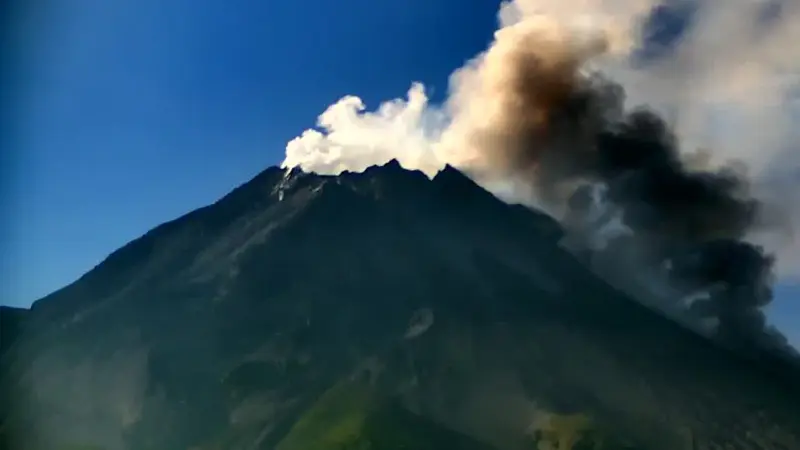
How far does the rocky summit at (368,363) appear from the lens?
136 meters

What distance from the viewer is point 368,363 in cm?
15900

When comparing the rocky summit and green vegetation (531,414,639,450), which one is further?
the rocky summit

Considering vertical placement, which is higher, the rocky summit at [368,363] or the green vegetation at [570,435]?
the rocky summit at [368,363]

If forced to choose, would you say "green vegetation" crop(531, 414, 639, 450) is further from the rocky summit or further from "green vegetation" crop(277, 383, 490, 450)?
"green vegetation" crop(277, 383, 490, 450)

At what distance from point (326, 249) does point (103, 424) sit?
71568 mm

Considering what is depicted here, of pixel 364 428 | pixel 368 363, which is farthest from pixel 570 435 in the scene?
pixel 368 363

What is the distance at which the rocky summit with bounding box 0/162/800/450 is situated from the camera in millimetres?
136250

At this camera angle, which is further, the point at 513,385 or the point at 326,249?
the point at 326,249

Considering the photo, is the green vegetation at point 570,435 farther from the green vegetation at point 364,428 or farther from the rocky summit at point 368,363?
the green vegetation at point 364,428

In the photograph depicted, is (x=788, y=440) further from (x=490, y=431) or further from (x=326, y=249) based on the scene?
(x=326, y=249)

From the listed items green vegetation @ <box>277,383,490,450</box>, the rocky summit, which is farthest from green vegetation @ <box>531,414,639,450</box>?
green vegetation @ <box>277,383,490,450</box>

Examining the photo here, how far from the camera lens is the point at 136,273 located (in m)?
199

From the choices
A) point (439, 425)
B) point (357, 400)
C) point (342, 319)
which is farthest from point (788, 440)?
point (342, 319)

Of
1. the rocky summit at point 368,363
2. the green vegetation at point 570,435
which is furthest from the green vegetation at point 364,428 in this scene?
the green vegetation at point 570,435
